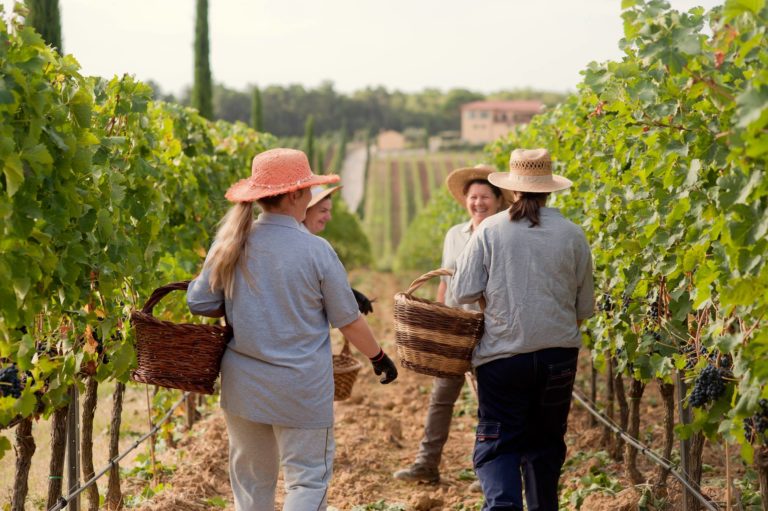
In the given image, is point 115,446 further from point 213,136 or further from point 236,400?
point 213,136

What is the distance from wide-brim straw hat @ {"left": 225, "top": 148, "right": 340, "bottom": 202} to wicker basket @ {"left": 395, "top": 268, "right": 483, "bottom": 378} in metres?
0.84

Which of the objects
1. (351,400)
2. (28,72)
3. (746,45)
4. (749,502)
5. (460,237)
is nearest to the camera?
(746,45)

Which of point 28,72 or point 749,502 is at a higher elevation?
point 28,72

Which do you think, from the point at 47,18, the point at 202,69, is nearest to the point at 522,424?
the point at 47,18

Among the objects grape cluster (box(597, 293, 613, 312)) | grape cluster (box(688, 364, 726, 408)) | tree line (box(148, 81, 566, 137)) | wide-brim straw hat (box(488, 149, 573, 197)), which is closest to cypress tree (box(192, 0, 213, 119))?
grape cluster (box(597, 293, 613, 312))

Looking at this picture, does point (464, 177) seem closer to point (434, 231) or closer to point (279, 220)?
point (279, 220)

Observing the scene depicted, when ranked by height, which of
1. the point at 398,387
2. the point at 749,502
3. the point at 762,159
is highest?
the point at 762,159

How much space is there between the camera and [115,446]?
4.96 meters

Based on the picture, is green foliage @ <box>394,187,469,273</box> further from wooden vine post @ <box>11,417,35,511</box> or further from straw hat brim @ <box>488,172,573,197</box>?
wooden vine post @ <box>11,417,35,511</box>

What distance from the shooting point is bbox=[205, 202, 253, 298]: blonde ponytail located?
345cm

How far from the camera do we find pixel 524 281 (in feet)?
12.8

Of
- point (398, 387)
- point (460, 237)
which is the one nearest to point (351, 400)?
point (398, 387)

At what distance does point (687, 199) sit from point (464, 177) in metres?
2.01

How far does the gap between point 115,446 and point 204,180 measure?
8.36 feet
